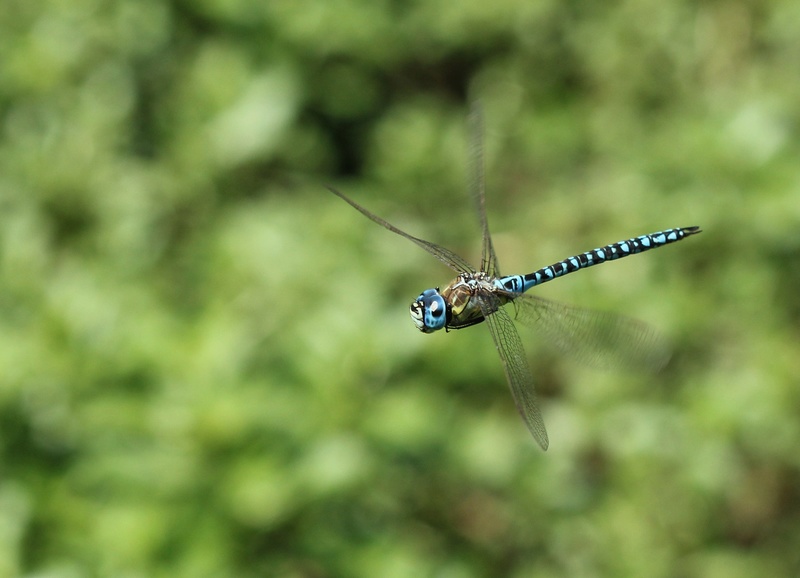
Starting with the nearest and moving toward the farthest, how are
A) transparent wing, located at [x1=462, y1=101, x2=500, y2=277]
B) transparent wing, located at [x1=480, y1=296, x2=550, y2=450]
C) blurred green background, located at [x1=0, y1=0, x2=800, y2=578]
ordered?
1. transparent wing, located at [x1=480, y1=296, x2=550, y2=450]
2. transparent wing, located at [x1=462, y1=101, x2=500, y2=277]
3. blurred green background, located at [x1=0, y1=0, x2=800, y2=578]

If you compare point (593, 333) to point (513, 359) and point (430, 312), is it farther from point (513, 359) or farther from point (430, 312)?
point (430, 312)

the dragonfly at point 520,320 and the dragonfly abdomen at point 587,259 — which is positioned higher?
the dragonfly abdomen at point 587,259

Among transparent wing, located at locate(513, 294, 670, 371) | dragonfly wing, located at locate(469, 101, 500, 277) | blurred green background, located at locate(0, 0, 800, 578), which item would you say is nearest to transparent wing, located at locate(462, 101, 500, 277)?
dragonfly wing, located at locate(469, 101, 500, 277)

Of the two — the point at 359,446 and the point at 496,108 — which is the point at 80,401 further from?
the point at 496,108

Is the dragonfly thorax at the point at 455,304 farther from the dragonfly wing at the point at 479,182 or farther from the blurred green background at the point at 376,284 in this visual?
the blurred green background at the point at 376,284

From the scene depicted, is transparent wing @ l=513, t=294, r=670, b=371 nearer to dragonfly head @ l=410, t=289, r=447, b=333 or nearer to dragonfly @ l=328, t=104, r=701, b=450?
dragonfly @ l=328, t=104, r=701, b=450

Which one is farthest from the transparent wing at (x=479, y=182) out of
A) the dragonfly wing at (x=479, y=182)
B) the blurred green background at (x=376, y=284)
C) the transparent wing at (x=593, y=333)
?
the blurred green background at (x=376, y=284)

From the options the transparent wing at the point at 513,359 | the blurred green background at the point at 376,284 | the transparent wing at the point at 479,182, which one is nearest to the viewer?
the transparent wing at the point at 513,359
